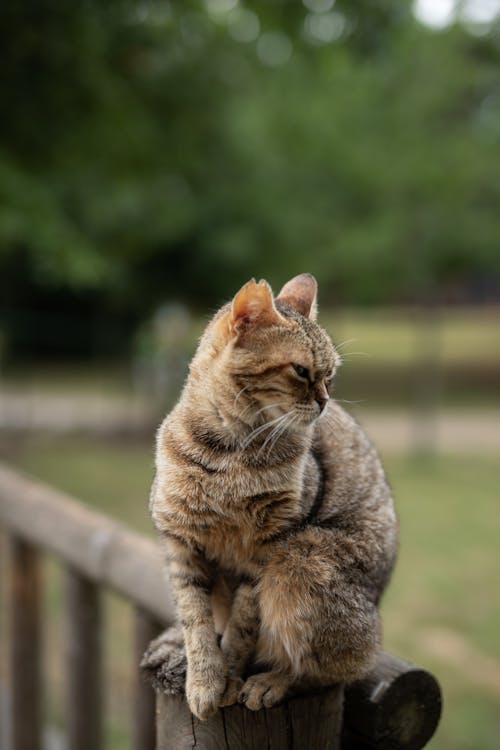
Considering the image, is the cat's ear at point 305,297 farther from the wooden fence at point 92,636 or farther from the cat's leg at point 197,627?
the wooden fence at point 92,636

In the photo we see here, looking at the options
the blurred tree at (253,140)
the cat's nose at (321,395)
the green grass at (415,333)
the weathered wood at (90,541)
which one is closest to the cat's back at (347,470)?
the cat's nose at (321,395)

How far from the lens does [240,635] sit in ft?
5.11

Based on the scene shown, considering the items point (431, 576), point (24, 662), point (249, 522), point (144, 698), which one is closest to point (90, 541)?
point (144, 698)

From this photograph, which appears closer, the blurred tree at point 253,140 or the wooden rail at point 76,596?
the wooden rail at point 76,596

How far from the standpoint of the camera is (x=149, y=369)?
1357cm

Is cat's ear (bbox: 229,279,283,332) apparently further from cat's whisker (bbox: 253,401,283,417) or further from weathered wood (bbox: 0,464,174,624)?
weathered wood (bbox: 0,464,174,624)

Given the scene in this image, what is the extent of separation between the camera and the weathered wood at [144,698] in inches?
83.7

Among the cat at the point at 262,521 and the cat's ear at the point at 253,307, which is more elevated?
the cat's ear at the point at 253,307

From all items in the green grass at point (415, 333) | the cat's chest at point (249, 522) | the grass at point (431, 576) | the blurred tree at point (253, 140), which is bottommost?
the grass at point (431, 576)

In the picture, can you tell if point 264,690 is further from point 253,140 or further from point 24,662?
point 253,140

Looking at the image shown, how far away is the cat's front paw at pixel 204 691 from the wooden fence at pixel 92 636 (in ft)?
0.14

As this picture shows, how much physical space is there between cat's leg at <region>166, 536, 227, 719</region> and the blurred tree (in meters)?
4.82

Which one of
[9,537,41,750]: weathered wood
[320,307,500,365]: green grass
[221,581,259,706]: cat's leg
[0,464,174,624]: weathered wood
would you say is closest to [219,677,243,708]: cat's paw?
[221,581,259,706]: cat's leg

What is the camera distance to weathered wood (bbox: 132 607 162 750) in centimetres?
213
